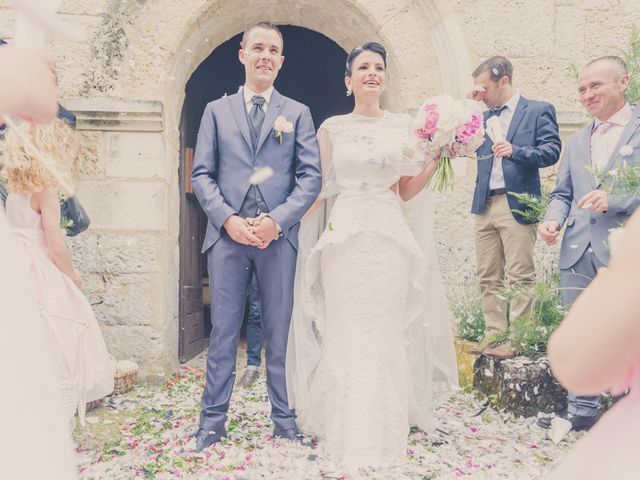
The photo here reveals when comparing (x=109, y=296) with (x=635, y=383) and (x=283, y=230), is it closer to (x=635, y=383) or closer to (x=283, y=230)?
(x=283, y=230)

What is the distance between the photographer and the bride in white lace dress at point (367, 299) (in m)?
3.20

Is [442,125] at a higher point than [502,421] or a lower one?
higher

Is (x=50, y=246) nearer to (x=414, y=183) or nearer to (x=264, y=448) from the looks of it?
(x=264, y=448)

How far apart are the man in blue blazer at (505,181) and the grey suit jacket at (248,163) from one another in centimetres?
148

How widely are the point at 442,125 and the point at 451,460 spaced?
71.2 inches

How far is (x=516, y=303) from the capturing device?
174 inches

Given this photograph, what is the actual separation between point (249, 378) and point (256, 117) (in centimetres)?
242

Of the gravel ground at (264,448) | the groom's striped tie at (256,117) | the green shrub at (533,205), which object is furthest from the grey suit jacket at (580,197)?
the groom's striped tie at (256,117)

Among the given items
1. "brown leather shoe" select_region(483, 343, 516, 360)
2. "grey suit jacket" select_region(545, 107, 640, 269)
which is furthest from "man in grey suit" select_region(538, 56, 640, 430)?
"brown leather shoe" select_region(483, 343, 516, 360)

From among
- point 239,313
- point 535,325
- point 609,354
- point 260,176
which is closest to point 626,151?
point 535,325

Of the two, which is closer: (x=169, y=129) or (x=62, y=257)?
(x=62, y=257)

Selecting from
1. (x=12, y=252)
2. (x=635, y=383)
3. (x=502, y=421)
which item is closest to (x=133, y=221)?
(x=502, y=421)

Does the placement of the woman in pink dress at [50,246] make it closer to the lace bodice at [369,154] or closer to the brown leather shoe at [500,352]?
the lace bodice at [369,154]

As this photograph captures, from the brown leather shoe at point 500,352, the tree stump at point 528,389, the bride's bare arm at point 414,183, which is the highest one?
the bride's bare arm at point 414,183
